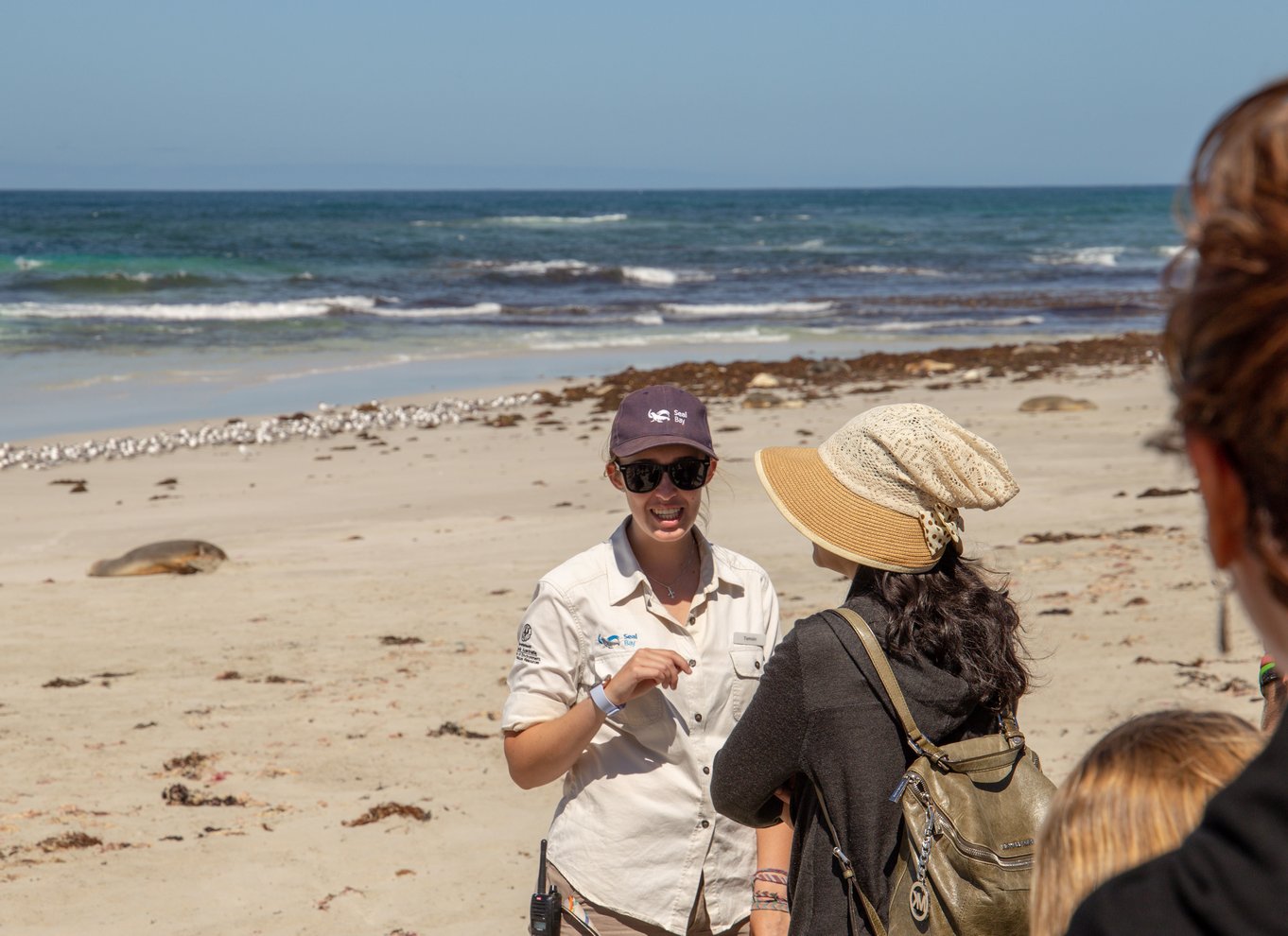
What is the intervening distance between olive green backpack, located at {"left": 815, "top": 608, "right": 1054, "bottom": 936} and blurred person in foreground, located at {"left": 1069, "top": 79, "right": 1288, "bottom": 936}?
3.86ft

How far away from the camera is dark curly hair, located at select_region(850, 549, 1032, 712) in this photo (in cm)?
228

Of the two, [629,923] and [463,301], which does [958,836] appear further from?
[463,301]

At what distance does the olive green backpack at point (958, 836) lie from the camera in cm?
210

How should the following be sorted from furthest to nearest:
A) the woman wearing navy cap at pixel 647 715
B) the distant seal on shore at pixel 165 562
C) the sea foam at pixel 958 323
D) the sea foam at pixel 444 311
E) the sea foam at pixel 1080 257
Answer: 1. the sea foam at pixel 1080 257
2. the sea foam at pixel 444 311
3. the sea foam at pixel 958 323
4. the distant seal on shore at pixel 165 562
5. the woman wearing navy cap at pixel 647 715

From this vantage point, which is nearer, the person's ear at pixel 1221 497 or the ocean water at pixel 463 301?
the person's ear at pixel 1221 497

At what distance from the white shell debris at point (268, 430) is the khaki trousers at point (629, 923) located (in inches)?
452

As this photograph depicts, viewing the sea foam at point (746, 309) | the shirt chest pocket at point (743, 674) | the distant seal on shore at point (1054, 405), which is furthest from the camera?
the sea foam at point (746, 309)

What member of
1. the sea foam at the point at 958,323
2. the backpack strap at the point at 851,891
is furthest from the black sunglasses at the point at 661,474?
the sea foam at the point at 958,323

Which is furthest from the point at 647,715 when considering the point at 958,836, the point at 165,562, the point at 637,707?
the point at 165,562

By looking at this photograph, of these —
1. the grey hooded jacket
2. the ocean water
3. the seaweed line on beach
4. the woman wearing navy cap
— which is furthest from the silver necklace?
the seaweed line on beach

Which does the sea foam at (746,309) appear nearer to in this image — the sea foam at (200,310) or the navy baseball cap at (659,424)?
the sea foam at (200,310)

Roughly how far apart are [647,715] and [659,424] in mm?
635

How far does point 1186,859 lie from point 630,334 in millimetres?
25418

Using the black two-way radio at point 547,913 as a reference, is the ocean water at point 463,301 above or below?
below
